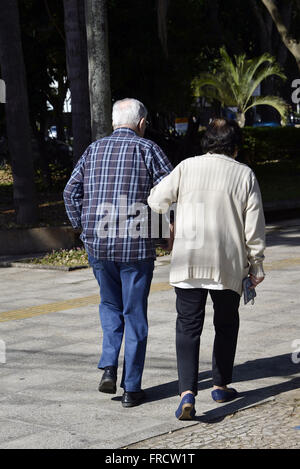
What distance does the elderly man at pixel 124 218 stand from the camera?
217 inches

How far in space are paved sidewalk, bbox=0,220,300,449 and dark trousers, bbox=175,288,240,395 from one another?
0.93 ft

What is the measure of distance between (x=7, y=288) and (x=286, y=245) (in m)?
4.38

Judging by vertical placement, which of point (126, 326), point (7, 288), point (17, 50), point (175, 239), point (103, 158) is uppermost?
point (17, 50)

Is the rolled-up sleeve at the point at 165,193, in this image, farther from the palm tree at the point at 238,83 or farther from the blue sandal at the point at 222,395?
the palm tree at the point at 238,83

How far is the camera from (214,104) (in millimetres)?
34875

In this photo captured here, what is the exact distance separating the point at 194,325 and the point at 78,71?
9.21 m

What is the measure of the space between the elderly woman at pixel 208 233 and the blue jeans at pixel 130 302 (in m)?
0.31

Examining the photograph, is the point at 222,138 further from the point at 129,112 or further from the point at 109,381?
the point at 109,381

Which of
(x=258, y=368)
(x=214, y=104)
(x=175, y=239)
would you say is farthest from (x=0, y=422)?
(x=214, y=104)

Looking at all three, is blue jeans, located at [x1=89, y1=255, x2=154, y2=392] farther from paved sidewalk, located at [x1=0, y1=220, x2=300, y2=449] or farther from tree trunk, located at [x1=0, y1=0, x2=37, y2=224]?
tree trunk, located at [x1=0, y1=0, x2=37, y2=224]

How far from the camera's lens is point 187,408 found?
517 centimetres

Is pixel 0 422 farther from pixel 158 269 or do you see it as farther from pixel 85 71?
pixel 85 71

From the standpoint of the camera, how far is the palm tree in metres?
30.8
